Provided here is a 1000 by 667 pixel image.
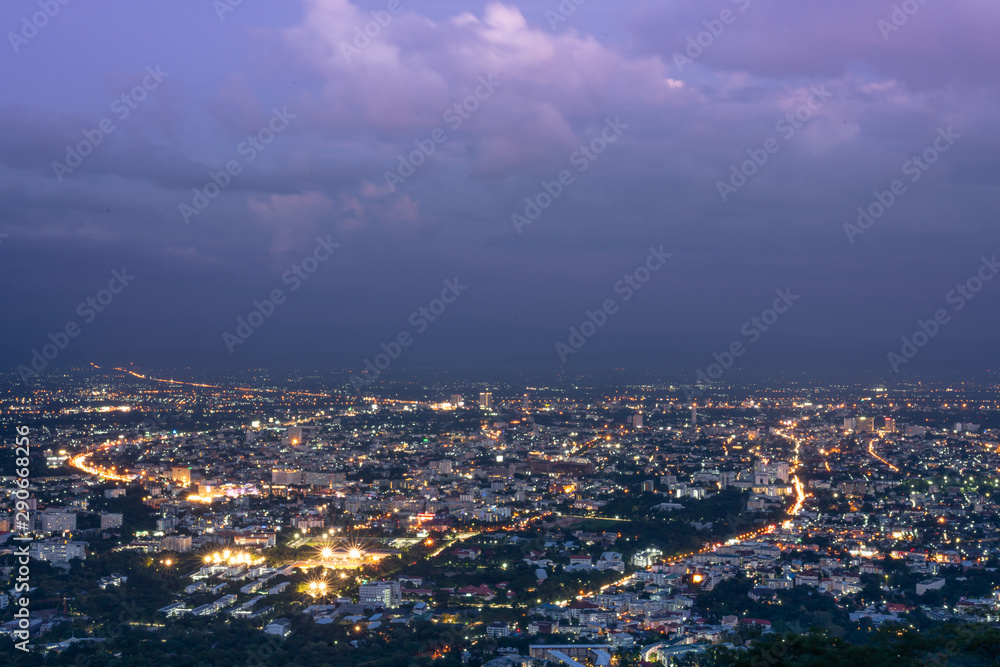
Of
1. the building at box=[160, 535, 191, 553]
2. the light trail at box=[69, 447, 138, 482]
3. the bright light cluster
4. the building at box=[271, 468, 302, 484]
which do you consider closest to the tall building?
the light trail at box=[69, 447, 138, 482]

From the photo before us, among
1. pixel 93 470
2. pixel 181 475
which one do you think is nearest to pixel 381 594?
pixel 181 475

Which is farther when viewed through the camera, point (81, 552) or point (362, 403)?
point (362, 403)

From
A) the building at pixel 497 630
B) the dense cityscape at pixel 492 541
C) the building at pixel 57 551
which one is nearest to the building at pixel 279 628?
the dense cityscape at pixel 492 541

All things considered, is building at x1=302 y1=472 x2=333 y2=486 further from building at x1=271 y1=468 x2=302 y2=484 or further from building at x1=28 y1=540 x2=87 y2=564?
building at x1=28 y1=540 x2=87 y2=564

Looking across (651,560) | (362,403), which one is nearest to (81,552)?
(651,560)

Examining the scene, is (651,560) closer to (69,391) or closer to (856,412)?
(856,412)

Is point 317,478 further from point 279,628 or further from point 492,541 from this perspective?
point 279,628
